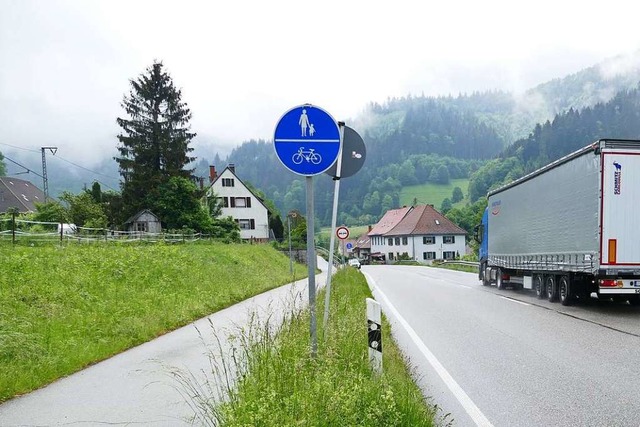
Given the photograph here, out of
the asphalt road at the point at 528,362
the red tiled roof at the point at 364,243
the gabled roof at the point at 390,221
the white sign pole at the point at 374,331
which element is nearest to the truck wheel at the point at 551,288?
the asphalt road at the point at 528,362

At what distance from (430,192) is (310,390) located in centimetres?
18378

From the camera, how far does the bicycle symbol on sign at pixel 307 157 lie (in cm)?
529

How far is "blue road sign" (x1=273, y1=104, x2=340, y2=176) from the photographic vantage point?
527 cm

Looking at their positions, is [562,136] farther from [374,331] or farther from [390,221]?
[374,331]

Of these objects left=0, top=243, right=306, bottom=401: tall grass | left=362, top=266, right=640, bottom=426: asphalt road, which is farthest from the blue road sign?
left=0, top=243, right=306, bottom=401: tall grass

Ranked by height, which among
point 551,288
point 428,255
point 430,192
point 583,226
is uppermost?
point 430,192

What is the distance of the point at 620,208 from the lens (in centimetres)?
1170

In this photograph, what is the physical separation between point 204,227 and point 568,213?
115 feet

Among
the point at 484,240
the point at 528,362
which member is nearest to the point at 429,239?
the point at 484,240

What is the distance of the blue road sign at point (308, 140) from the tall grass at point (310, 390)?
181 centimetres

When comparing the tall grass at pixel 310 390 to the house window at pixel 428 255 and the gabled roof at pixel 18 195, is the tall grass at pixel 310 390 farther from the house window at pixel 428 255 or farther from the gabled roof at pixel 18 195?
the house window at pixel 428 255

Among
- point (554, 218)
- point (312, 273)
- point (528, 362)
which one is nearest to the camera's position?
point (312, 273)

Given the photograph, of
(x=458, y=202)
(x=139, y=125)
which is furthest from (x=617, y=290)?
(x=458, y=202)

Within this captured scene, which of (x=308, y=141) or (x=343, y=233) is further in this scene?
(x=343, y=233)
